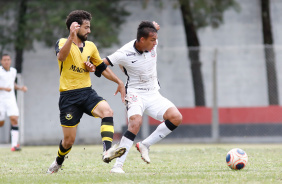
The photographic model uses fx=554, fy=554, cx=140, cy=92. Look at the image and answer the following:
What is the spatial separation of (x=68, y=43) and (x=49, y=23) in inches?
450

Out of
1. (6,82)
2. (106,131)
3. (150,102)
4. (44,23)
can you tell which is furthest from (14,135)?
(106,131)

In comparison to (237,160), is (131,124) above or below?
above

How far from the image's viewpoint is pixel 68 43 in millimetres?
6676

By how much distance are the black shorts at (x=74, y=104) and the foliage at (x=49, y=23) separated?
35.5 ft

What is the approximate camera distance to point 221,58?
19625 millimetres

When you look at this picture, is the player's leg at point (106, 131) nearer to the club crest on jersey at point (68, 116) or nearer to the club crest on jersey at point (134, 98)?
the club crest on jersey at point (68, 116)

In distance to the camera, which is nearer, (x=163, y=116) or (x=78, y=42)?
(x=78, y=42)

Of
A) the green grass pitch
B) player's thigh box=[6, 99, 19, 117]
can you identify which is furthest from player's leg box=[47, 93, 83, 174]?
player's thigh box=[6, 99, 19, 117]

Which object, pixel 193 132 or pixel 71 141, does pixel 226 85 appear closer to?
pixel 193 132

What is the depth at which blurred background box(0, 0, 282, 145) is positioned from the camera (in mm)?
17281

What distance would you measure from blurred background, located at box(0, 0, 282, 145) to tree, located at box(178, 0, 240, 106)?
3 centimetres

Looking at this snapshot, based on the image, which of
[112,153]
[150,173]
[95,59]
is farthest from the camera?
[95,59]

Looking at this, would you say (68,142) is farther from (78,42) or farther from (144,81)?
(144,81)

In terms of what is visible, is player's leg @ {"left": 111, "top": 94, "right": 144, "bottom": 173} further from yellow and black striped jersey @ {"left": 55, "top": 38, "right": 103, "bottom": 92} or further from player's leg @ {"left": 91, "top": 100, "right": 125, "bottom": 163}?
yellow and black striped jersey @ {"left": 55, "top": 38, "right": 103, "bottom": 92}
